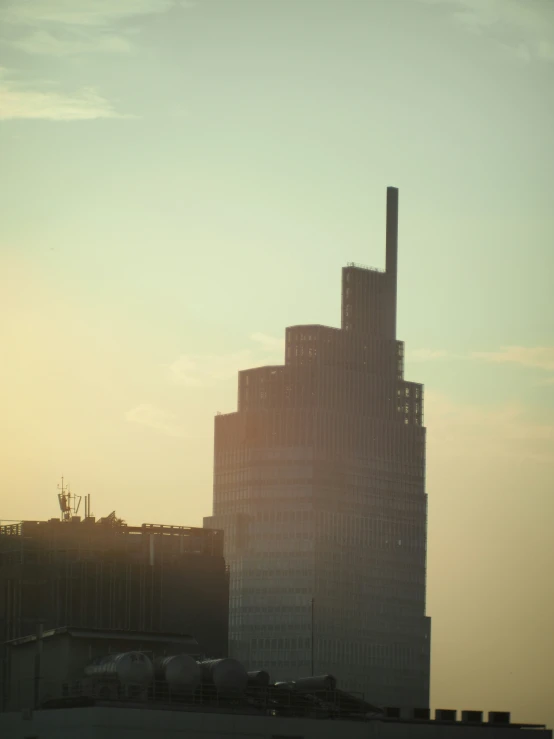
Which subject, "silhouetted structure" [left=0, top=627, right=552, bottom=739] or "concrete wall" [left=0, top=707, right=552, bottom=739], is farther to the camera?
"silhouetted structure" [left=0, top=627, right=552, bottom=739]

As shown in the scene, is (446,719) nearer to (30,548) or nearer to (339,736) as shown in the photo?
(339,736)

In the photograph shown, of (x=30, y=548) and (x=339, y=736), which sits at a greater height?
(x=30, y=548)

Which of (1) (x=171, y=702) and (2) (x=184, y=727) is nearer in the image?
(2) (x=184, y=727)

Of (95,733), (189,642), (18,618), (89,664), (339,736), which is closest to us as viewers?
(95,733)

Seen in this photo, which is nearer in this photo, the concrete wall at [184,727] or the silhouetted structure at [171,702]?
the concrete wall at [184,727]

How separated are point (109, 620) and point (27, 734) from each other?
7486 centimetres

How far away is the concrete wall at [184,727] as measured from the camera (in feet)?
392

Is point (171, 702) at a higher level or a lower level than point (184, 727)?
higher

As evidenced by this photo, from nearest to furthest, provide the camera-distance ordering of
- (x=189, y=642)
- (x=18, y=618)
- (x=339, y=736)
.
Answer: (x=339, y=736), (x=189, y=642), (x=18, y=618)

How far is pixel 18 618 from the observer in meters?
190

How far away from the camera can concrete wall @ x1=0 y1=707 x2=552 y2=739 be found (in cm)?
11938

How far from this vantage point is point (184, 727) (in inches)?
4796

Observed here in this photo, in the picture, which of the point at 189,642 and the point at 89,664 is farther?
the point at 189,642

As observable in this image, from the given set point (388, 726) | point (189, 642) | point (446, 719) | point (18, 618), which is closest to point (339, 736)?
point (388, 726)
